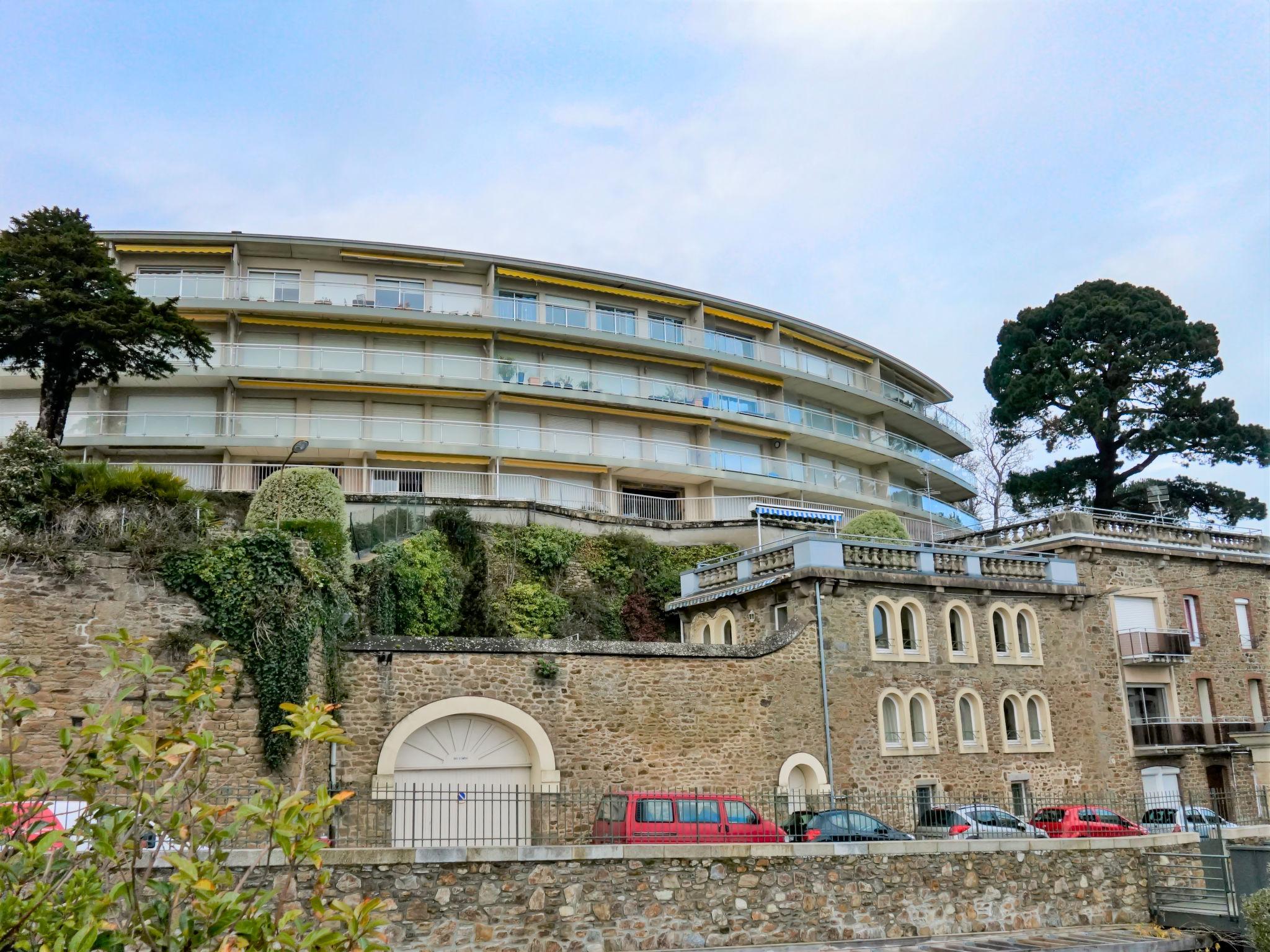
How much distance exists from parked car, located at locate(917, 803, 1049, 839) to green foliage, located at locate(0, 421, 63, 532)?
591 inches

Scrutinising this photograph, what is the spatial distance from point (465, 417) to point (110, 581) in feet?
67.8

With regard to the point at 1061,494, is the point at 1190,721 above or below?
below

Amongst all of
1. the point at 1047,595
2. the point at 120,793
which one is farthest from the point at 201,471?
the point at 1047,595

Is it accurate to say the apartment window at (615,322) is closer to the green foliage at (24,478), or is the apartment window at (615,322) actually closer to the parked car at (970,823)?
the parked car at (970,823)

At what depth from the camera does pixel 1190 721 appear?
95.5ft

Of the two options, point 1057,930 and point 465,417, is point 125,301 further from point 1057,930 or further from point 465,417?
point 1057,930

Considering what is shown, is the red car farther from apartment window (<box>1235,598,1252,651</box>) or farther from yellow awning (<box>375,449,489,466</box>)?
yellow awning (<box>375,449,489,466</box>)

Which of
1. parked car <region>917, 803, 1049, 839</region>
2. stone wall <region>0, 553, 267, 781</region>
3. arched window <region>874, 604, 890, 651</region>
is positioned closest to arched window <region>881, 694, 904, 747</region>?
arched window <region>874, 604, 890, 651</region>

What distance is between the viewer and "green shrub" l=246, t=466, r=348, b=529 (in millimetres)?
21516

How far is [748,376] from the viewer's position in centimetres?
4188

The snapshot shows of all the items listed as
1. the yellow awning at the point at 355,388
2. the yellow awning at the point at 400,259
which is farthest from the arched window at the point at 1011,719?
the yellow awning at the point at 400,259

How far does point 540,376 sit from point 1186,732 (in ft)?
70.9

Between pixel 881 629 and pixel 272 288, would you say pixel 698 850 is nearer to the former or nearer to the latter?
pixel 881 629

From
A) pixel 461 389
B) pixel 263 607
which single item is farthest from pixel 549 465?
→ pixel 263 607
